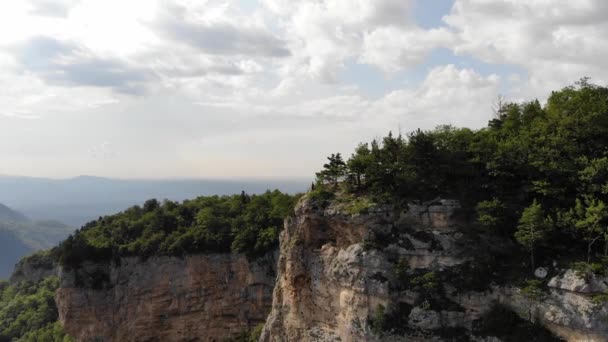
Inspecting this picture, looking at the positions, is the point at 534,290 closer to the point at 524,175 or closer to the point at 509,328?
the point at 509,328

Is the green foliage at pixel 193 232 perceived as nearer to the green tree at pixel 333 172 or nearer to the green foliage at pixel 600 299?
the green tree at pixel 333 172

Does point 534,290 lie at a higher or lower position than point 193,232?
higher

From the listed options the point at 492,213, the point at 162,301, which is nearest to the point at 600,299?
the point at 492,213

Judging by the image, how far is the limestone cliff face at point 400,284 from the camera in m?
22.9

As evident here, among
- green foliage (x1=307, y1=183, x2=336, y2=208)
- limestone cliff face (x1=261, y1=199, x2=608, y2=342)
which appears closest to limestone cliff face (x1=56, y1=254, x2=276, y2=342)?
limestone cliff face (x1=261, y1=199, x2=608, y2=342)

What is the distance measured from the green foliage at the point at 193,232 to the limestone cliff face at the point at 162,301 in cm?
175

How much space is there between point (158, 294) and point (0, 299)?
5862 centimetres

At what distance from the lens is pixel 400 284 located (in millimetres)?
27000

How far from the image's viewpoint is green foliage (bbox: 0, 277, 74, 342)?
66.3 metres

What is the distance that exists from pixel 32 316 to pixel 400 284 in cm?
7417

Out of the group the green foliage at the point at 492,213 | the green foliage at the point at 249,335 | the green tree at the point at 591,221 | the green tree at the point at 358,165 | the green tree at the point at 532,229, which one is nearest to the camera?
the green tree at the point at 591,221

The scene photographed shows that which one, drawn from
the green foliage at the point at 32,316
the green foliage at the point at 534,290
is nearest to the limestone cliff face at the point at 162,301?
the green foliage at the point at 32,316

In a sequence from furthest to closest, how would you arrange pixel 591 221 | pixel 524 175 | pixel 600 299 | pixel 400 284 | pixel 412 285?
pixel 524 175 < pixel 400 284 < pixel 412 285 < pixel 591 221 < pixel 600 299

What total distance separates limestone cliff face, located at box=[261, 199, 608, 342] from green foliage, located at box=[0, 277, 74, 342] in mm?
47502
